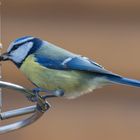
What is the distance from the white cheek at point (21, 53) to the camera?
6.68 feet

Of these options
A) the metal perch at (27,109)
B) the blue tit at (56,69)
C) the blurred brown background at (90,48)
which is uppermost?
the blue tit at (56,69)

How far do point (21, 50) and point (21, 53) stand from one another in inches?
0.4

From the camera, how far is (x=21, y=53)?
6.72 feet

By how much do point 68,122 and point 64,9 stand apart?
0.39m

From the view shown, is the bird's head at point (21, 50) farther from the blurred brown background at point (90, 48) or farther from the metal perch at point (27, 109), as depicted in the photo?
the blurred brown background at point (90, 48)

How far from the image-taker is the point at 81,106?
296 centimetres

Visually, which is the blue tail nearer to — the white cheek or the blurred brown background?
the white cheek

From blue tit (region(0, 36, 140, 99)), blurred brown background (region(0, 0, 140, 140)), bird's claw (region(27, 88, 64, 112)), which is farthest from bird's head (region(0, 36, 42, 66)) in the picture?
blurred brown background (region(0, 0, 140, 140))

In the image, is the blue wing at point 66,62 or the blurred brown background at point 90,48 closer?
the blue wing at point 66,62

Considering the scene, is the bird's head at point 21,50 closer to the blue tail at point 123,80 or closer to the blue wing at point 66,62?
the blue wing at point 66,62

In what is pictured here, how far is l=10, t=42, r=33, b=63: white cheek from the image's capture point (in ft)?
6.68

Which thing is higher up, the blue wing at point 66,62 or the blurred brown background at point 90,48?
the blue wing at point 66,62

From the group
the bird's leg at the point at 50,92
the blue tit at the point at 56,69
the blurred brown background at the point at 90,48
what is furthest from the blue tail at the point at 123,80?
the blurred brown background at the point at 90,48

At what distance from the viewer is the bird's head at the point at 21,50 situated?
6.68 ft
